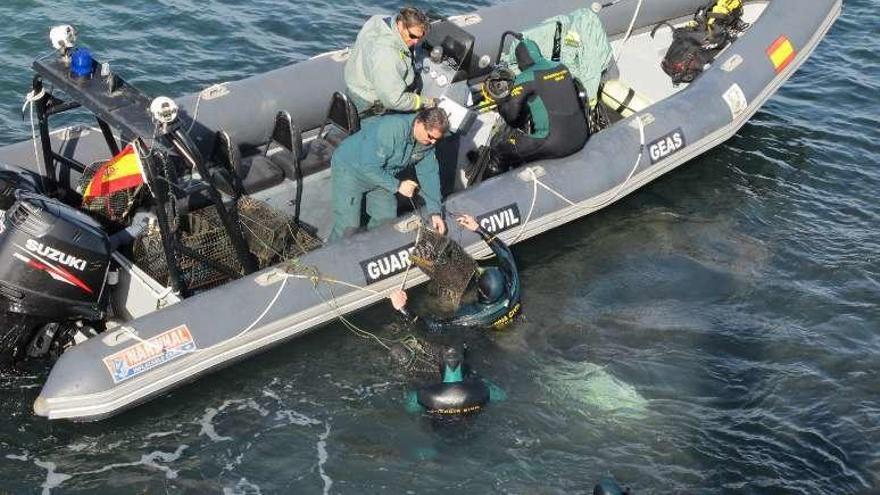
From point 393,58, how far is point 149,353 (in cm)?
283

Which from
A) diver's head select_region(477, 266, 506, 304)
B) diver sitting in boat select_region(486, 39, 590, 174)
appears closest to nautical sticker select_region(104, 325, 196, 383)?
diver's head select_region(477, 266, 506, 304)

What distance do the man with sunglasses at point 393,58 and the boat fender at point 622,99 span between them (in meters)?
2.82

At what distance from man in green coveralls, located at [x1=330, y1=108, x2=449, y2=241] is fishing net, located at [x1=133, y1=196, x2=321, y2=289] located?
441 mm

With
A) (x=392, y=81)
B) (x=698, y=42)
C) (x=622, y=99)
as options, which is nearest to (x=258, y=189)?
(x=392, y=81)

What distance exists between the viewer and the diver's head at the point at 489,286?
278 inches

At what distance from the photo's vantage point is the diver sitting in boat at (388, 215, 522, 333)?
7.09 m

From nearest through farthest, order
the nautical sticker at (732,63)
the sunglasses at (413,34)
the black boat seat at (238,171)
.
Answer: the sunglasses at (413,34) → the black boat seat at (238,171) → the nautical sticker at (732,63)

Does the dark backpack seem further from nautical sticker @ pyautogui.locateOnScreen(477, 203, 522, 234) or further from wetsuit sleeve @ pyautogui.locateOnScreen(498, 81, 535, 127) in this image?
nautical sticker @ pyautogui.locateOnScreen(477, 203, 522, 234)

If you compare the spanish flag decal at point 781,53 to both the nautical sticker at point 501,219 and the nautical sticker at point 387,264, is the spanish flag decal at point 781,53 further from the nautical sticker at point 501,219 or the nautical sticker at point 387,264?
the nautical sticker at point 387,264

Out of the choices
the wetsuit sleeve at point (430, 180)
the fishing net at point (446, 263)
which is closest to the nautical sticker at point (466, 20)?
the wetsuit sleeve at point (430, 180)

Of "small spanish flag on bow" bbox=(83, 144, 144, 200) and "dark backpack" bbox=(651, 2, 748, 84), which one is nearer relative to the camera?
"small spanish flag on bow" bbox=(83, 144, 144, 200)

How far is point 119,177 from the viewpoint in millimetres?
6918

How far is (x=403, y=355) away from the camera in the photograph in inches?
267

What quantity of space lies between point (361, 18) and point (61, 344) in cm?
774
